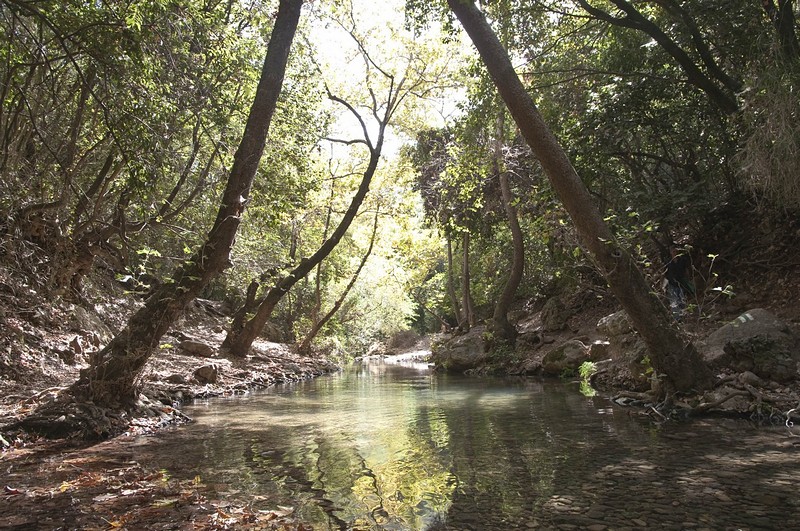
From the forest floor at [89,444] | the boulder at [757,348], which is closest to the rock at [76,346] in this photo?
the forest floor at [89,444]

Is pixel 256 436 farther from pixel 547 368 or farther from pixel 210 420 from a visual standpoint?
pixel 547 368

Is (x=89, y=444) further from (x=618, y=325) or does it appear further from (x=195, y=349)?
(x=618, y=325)

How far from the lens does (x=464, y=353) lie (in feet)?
62.4

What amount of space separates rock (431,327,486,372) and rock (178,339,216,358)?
8.74 metres

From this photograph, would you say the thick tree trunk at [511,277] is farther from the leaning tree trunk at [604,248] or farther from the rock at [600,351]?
the leaning tree trunk at [604,248]

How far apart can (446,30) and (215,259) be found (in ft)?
21.7

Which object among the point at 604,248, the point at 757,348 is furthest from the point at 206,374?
the point at 757,348

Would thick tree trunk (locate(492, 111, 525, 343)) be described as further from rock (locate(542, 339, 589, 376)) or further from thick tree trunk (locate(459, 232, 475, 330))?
thick tree trunk (locate(459, 232, 475, 330))

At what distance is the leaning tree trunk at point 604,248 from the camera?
7.17 metres

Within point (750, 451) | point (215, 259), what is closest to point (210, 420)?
point (215, 259)

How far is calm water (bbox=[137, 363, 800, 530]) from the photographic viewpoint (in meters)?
3.64

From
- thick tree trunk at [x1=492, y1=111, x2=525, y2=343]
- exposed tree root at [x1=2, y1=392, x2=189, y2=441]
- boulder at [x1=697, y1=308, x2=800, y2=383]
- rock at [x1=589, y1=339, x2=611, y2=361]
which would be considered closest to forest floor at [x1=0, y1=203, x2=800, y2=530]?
exposed tree root at [x1=2, y1=392, x2=189, y2=441]

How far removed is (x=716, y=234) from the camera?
484 inches

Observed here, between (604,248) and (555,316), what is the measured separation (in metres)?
Result: 10.7
